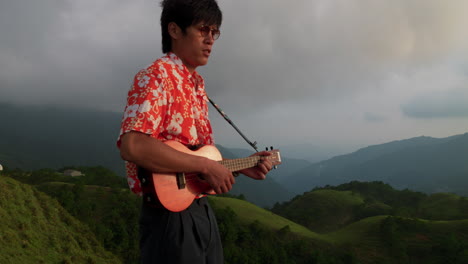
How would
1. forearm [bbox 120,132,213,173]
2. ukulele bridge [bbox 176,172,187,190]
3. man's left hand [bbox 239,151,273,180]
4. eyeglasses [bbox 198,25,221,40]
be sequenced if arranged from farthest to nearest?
man's left hand [bbox 239,151,273,180]
eyeglasses [bbox 198,25,221,40]
ukulele bridge [bbox 176,172,187,190]
forearm [bbox 120,132,213,173]

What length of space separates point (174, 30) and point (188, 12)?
0.26 meters

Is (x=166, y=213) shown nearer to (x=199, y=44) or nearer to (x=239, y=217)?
(x=199, y=44)

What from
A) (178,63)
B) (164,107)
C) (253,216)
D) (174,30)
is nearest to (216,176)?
(164,107)

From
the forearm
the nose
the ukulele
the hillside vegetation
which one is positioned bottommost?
the hillside vegetation

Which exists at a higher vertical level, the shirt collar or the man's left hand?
the shirt collar

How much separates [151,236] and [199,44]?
85.6 inches

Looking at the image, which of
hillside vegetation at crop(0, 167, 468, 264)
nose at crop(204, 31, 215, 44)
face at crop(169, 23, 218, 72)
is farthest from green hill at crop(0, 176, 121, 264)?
nose at crop(204, 31, 215, 44)

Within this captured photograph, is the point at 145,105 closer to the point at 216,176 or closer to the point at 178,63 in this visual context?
the point at 178,63

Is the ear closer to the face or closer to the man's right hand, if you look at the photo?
the face

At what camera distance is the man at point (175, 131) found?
2566 mm

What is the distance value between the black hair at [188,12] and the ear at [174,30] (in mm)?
35

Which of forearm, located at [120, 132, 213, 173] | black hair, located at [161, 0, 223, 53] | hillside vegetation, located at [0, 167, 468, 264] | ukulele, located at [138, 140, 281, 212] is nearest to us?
forearm, located at [120, 132, 213, 173]

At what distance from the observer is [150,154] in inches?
100

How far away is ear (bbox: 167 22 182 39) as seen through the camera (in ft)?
10.6
